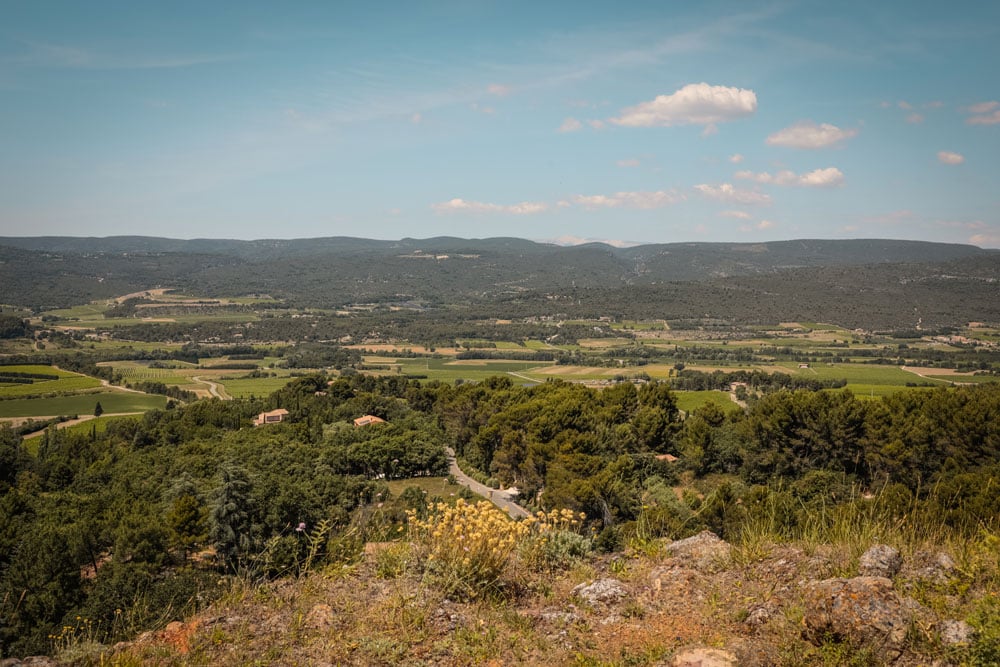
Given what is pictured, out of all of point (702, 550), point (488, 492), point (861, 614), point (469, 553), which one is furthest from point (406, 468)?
point (861, 614)

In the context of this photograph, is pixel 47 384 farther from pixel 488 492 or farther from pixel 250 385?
pixel 488 492

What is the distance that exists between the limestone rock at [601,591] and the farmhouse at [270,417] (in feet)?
158

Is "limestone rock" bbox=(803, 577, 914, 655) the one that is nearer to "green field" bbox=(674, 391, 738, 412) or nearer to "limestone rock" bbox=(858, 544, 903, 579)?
"limestone rock" bbox=(858, 544, 903, 579)

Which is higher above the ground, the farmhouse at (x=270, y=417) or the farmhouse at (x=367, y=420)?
the farmhouse at (x=367, y=420)

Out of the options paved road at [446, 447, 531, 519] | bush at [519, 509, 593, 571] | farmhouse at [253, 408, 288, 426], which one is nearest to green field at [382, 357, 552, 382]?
farmhouse at [253, 408, 288, 426]

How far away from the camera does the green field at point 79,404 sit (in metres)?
60.0

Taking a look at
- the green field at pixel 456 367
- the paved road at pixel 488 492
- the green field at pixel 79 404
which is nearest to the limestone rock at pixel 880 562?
the paved road at pixel 488 492

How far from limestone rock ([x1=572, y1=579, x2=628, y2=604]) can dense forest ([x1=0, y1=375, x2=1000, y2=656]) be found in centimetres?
217

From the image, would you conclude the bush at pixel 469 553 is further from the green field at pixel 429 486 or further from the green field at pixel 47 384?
the green field at pixel 47 384

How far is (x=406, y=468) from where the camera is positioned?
123ft

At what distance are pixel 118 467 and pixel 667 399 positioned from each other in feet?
116

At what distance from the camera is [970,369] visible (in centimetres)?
8050

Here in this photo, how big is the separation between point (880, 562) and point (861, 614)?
1.09m

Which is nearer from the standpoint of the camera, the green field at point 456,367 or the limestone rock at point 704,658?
the limestone rock at point 704,658
